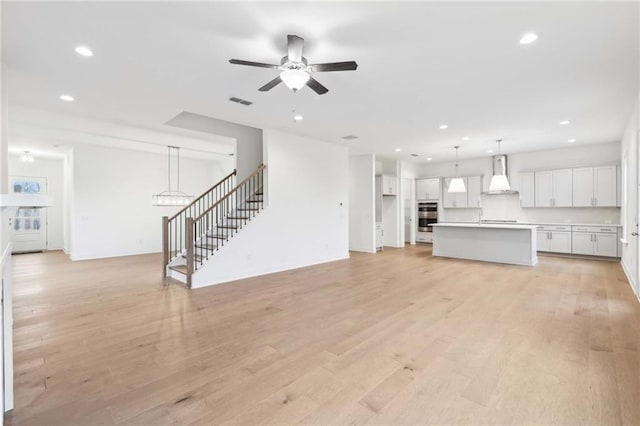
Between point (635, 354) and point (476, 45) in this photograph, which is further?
→ point (476, 45)

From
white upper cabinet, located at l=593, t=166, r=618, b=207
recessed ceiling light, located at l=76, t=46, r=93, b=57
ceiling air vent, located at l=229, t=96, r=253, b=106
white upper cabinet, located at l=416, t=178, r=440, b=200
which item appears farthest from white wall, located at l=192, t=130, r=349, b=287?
white upper cabinet, located at l=593, t=166, r=618, b=207

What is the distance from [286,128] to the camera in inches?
251

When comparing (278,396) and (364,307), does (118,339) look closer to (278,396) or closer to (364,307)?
(278,396)

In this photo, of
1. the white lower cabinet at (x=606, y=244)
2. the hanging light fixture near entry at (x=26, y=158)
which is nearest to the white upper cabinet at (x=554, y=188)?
the white lower cabinet at (x=606, y=244)

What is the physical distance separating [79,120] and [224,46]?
4.63m

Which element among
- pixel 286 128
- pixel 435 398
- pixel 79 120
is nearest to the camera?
pixel 435 398

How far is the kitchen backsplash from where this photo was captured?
25.8 ft

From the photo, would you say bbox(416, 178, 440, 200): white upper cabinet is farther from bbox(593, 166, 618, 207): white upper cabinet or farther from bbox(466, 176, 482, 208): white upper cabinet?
bbox(593, 166, 618, 207): white upper cabinet

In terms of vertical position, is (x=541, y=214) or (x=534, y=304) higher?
(x=541, y=214)

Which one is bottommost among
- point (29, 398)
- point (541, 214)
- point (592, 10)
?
point (29, 398)

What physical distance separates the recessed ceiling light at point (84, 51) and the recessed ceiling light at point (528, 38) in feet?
14.5

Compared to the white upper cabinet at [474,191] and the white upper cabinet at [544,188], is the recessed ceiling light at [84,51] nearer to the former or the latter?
the white upper cabinet at [474,191]

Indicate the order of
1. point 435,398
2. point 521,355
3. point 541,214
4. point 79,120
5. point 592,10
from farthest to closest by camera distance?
point 541,214 < point 79,120 < point 521,355 < point 592,10 < point 435,398

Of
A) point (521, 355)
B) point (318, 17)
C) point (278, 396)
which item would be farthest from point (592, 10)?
point (278, 396)
